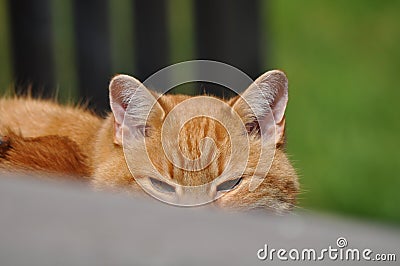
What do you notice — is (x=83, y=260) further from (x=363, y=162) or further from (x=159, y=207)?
(x=363, y=162)

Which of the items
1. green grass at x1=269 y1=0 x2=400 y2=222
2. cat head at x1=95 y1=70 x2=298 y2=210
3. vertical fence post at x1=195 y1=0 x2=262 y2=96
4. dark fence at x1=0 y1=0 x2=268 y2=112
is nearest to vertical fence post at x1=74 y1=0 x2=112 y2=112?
dark fence at x1=0 y1=0 x2=268 y2=112

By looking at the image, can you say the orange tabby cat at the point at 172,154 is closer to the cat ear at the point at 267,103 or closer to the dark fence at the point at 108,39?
the cat ear at the point at 267,103

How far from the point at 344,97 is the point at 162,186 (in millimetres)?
2255

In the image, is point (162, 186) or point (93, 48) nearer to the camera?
point (162, 186)

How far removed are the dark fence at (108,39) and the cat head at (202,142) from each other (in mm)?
870

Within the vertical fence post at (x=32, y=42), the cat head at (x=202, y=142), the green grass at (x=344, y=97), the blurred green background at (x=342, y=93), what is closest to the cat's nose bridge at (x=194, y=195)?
the cat head at (x=202, y=142)

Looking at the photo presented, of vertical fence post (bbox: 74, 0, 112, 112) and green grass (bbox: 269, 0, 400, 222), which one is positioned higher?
green grass (bbox: 269, 0, 400, 222)

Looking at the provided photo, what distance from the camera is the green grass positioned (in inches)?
121

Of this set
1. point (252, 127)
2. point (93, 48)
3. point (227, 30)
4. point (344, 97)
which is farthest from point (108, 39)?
point (344, 97)

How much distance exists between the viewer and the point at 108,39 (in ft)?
7.04

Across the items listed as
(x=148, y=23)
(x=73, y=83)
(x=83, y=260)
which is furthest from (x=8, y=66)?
(x=83, y=260)

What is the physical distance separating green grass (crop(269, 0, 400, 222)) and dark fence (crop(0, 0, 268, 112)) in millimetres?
466

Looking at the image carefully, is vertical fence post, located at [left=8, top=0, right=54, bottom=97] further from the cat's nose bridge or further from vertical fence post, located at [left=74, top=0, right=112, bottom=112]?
the cat's nose bridge

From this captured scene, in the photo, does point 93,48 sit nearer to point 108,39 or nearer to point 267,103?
point 108,39
